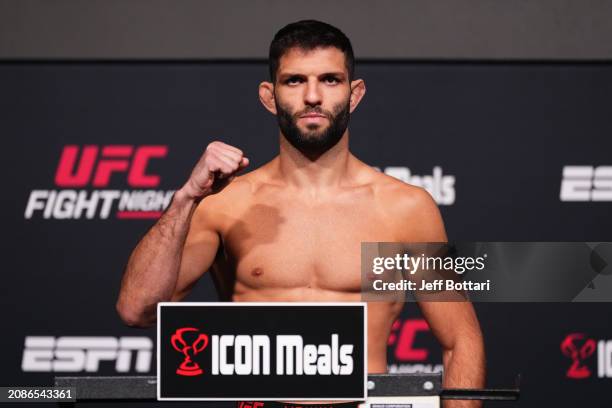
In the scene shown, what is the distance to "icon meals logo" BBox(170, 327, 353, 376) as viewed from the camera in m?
1.49

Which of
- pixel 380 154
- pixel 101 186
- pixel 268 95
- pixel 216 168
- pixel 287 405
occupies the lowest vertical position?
pixel 287 405

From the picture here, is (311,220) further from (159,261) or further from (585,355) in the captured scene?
(585,355)

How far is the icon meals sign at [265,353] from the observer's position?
1.48 metres

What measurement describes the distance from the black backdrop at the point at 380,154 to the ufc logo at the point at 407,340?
13 millimetres

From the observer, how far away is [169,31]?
11.3 ft

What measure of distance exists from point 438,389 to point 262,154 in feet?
6.58

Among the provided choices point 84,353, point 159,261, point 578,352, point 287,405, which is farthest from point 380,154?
point 287,405

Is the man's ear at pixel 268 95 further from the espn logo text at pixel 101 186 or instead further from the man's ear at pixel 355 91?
the espn logo text at pixel 101 186

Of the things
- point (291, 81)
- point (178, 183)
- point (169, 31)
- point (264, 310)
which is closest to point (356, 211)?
point (291, 81)

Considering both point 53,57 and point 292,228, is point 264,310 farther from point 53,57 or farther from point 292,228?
point 53,57

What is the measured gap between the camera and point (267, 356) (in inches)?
58.7

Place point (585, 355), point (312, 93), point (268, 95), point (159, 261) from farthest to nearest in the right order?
point (585, 355) < point (268, 95) < point (312, 93) < point (159, 261)

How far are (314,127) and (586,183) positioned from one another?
1525 mm

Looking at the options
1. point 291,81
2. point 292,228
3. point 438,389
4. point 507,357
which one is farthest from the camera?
point 507,357
